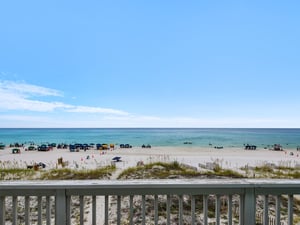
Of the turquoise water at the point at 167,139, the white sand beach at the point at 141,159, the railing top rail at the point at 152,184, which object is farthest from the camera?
the turquoise water at the point at 167,139

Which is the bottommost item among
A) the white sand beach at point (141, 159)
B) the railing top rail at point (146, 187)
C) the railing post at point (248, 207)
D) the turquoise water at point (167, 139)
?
the turquoise water at point (167, 139)

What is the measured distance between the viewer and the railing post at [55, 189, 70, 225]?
1229mm

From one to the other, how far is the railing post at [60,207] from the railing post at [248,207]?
3.38 feet

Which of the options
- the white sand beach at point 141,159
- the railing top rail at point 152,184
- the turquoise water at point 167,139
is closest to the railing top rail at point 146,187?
the railing top rail at point 152,184

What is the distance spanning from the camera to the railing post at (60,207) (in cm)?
123

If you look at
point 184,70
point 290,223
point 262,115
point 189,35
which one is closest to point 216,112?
point 262,115

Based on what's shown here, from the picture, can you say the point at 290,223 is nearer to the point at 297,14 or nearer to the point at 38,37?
the point at 297,14

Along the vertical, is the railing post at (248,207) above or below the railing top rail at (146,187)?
below

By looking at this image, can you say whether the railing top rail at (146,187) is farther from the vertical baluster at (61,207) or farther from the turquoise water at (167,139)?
the turquoise water at (167,139)

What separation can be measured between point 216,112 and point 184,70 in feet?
168

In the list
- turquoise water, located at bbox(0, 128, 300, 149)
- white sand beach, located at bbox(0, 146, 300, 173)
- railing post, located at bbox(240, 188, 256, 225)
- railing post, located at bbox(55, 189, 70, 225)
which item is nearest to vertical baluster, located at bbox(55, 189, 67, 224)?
railing post, located at bbox(55, 189, 70, 225)

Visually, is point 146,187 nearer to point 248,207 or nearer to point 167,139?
point 248,207

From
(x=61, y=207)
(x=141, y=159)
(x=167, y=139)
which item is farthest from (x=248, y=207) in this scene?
(x=167, y=139)

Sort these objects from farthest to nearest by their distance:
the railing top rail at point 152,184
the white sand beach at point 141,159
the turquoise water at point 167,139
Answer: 1. the turquoise water at point 167,139
2. the white sand beach at point 141,159
3. the railing top rail at point 152,184
